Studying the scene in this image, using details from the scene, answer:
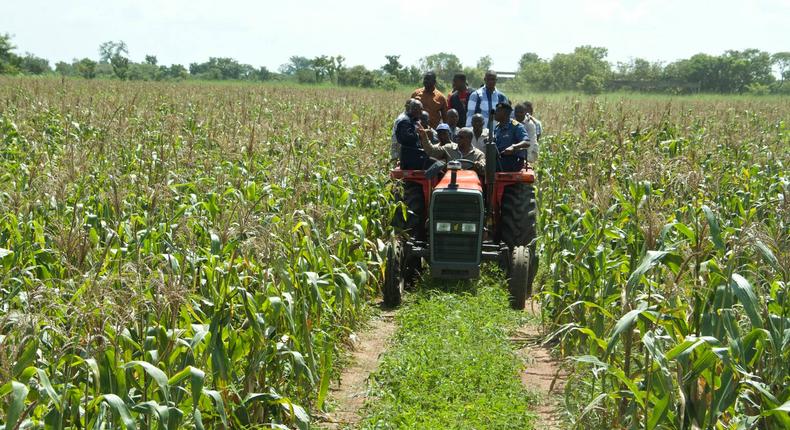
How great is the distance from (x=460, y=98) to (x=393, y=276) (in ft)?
16.2

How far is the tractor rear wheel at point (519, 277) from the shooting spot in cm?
845

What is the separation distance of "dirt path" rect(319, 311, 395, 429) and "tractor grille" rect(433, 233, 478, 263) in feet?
2.66

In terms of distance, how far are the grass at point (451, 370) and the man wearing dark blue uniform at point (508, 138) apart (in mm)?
1562

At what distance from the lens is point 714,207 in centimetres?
627

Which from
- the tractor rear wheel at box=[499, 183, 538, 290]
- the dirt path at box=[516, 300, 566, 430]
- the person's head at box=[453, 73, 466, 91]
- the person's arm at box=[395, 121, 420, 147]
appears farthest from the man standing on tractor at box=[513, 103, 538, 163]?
the dirt path at box=[516, 300, 566, 430]

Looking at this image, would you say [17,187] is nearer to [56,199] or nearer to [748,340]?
[56,199]

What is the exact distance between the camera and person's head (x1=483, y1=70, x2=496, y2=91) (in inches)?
439

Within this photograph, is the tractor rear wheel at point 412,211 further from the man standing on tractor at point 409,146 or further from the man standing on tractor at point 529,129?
the man standing on tractor at point 529,129

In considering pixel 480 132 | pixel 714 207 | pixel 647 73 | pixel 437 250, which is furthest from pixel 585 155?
pixel 647 73

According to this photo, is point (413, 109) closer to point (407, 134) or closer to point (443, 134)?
point (407, 134)

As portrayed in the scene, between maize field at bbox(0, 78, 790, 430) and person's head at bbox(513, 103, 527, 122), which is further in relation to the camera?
person's head at bbox(513, 103, 527, 122)

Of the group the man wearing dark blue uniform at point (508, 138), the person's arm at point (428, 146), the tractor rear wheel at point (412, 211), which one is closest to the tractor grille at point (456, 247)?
the tractor rear wheel at point (412, 211)

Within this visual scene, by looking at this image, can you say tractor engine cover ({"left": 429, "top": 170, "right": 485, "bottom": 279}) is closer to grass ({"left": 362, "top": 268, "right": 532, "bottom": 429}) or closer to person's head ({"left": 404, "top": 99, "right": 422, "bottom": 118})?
grass ({"left": 362, "top": 268, "right": 532, "bottom": 429})

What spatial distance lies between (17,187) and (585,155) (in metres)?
9.12
